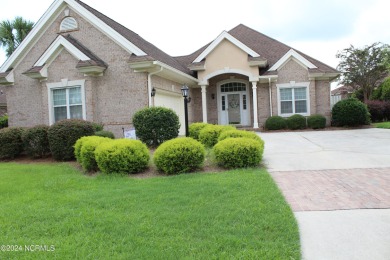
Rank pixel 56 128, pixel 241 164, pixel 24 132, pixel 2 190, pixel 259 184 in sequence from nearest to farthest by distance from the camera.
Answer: pixel 259 184, pixel 2 190, pixel 241 164, pixel 56 128, pixel 24 132

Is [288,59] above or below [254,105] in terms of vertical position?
above

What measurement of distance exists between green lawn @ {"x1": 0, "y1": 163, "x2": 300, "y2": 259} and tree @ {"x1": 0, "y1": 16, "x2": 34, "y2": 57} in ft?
69.8

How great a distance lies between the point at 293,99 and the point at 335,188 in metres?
14.4

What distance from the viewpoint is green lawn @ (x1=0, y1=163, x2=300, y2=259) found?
3475mm

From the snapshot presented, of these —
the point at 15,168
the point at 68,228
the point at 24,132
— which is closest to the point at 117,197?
the point at 68,228

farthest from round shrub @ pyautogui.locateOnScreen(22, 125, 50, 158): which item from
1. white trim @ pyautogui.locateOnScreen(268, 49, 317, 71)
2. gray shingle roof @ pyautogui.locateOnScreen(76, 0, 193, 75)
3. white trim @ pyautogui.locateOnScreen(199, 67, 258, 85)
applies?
white trim @ pyautogui.locateOnScreen(268, 49, 317, 71)

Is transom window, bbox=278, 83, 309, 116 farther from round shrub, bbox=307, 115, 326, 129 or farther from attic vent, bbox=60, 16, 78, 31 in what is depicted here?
attic vent, bbox=60, 16, 78, 31

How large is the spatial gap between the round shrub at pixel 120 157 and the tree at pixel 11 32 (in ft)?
67.7

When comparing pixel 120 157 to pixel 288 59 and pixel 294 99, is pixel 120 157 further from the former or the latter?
pixel 288 59

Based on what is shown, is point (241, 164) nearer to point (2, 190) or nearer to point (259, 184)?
point (259, 184)

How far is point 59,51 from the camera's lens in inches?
575

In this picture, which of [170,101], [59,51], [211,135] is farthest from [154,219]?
[170,101]

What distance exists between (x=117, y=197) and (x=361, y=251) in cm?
372

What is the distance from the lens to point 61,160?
408 inches
